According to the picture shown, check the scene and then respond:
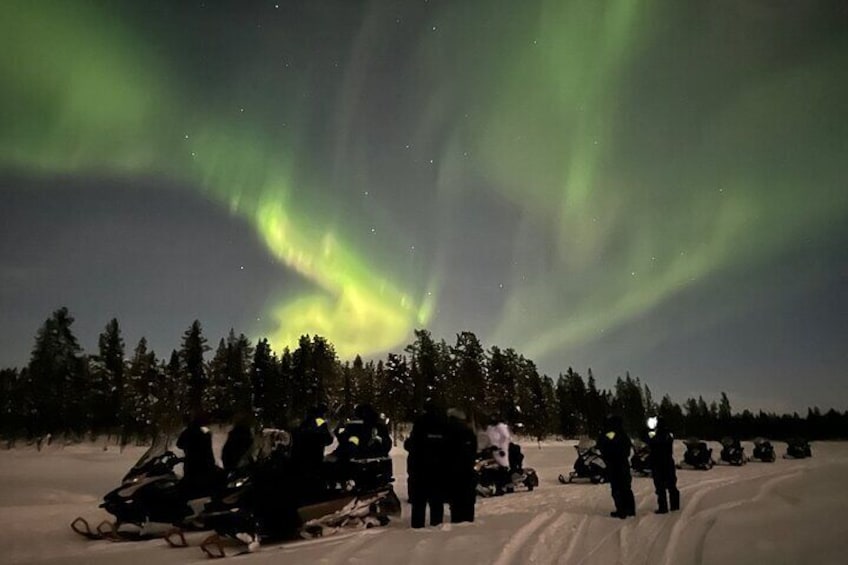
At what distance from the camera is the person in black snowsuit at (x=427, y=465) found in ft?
30.9

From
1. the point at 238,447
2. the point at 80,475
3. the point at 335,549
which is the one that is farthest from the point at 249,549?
the point at 80,475

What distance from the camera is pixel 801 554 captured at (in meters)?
6.31

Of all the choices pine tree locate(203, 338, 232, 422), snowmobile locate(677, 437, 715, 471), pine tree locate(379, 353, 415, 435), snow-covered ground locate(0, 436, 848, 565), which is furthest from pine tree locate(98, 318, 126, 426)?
snowmobile locate(677, 437, 715, 471)

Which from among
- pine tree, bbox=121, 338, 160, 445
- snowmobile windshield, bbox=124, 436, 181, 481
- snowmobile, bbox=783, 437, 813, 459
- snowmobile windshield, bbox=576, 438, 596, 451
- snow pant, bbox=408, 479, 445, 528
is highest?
pine tree, bbox=121, 338, 160, 445

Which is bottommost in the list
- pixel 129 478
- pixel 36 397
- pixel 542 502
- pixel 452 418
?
pixel 542 502

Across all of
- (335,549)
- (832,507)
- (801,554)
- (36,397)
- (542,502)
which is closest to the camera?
(801,554)

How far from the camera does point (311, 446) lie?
9.20 m

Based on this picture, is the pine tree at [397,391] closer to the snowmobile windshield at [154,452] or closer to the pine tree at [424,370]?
the pine tree at [424,370]

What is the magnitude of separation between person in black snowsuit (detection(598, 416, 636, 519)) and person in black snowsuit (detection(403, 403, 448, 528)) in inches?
138

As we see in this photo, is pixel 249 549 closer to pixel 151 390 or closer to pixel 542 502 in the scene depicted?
pixel 542 502

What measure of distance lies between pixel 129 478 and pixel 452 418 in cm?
605

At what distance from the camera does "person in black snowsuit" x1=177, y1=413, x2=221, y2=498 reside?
9008 mm

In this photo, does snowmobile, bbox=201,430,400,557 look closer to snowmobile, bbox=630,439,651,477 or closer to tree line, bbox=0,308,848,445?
snowmobile, bbox=630,439,651,477

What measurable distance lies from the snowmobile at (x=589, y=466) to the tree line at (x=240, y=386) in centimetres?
2447
